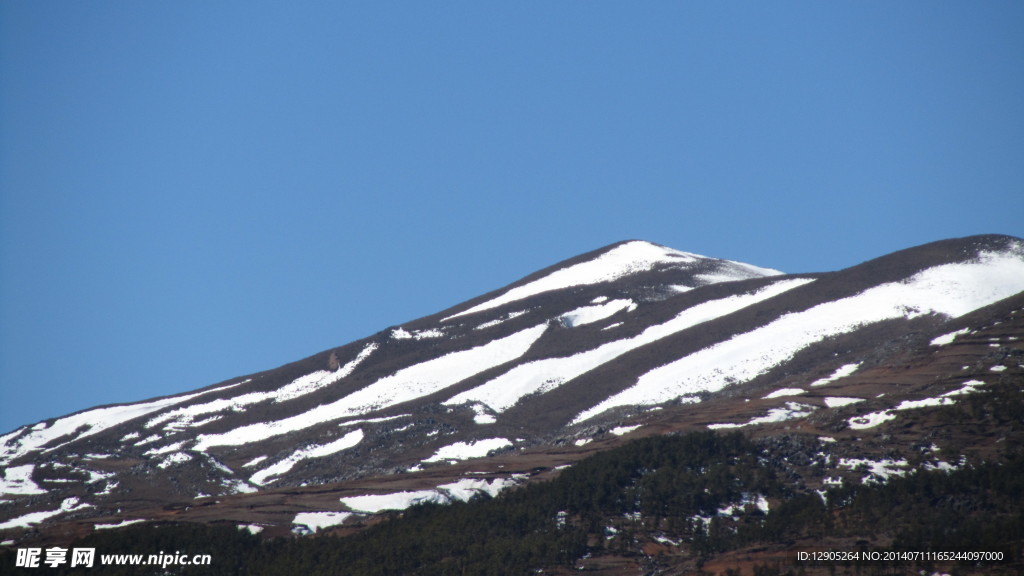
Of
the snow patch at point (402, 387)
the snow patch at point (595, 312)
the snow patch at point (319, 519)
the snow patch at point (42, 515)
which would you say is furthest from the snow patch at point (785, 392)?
the snow patch at point (595, 312)

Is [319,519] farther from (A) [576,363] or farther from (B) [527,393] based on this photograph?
(A) [576,363]

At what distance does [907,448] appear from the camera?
152 feet

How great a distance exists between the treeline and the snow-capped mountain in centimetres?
415

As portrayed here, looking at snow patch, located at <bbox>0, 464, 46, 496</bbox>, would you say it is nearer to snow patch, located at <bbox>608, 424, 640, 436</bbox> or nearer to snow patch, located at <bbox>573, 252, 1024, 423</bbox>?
snow patch, located at <bbox>573, 252, 1024, 423</bbox>

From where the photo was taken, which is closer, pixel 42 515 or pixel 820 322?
pixel 42 515

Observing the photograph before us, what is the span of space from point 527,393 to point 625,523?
143ft

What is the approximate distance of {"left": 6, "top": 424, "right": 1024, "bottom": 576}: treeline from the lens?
39.7m

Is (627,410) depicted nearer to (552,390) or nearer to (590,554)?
(552,390)

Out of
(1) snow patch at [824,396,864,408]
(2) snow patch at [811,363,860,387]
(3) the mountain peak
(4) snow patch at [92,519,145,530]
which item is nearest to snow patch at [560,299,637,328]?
(3) the mountain peak

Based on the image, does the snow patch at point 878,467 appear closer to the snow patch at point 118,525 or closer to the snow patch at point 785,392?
the snow patch at point 785,392

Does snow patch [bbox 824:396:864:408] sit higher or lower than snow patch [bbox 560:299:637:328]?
lower

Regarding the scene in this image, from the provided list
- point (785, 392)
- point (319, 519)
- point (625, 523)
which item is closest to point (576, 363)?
point (785, 392)

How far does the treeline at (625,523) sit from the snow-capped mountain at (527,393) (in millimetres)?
4148

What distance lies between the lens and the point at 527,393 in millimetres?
87500
